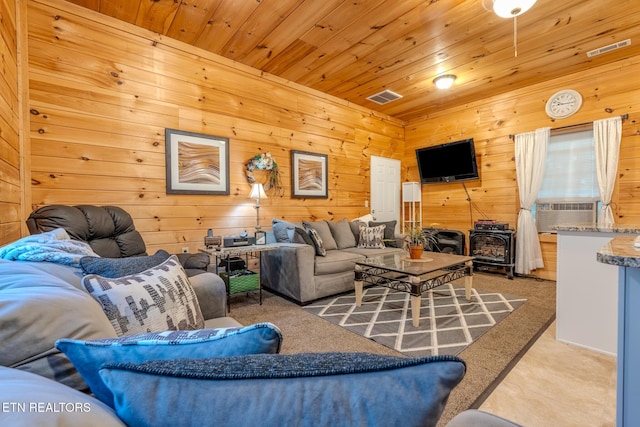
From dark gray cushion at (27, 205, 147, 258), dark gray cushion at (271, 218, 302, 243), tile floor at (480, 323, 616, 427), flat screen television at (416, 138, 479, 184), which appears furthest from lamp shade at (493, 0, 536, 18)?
dark gray cushion at (27, 205, 147, 258)

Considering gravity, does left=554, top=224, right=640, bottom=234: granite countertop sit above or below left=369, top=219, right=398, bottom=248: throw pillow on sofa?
above

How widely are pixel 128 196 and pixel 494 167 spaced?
16.8 ft

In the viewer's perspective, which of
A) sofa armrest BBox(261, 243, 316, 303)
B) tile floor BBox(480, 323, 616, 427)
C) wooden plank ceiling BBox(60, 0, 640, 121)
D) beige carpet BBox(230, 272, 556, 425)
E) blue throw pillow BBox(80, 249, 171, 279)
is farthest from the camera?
sofa armrest BBox(261, 243, 316, 303)

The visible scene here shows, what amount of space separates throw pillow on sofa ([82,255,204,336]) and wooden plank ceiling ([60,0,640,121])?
2614 millimetres

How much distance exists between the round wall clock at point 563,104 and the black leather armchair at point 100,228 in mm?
4929

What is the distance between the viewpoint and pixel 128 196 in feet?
9.45

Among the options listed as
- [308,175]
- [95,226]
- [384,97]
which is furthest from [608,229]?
[95,226]

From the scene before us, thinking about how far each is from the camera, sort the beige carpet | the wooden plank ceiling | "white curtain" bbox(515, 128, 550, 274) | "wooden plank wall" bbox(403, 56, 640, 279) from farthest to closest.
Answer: "white curtain" bbox(515, 128, 550, 274), "wooden plank wall" bbox(403, 56, 640, 279), the wooden plank ceiling, the beige carpet

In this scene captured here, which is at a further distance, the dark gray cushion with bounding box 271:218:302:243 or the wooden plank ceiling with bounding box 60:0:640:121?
the dark gray cushion with bounding box 271:218:302:243

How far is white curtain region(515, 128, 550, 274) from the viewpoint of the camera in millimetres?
4133

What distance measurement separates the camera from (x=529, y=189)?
4.23 metres

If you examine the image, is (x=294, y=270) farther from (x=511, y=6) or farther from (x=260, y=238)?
(x=511, y=6)

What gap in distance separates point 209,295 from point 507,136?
4.92 metres

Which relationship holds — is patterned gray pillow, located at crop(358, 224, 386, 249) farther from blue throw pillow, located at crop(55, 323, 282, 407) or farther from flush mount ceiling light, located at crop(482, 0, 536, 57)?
blue throw pillow, located at crop(55, 323, 282, 407)
